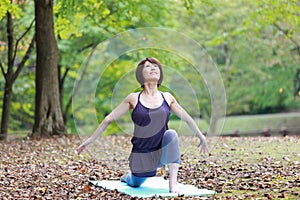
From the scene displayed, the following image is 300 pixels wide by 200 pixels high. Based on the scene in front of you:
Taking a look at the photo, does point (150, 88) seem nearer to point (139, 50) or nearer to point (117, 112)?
point (117, 112)

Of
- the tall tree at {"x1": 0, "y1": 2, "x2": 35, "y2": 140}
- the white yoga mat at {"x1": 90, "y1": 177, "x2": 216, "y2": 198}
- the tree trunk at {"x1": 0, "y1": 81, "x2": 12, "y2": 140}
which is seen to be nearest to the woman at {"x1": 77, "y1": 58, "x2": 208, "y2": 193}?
the white yoga mat at {"x1": 90, "y1": 177, "x2": 216, "y2": 198}

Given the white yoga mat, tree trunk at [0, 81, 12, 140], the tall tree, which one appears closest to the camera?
the white yoga mat

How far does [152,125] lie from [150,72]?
0.68 m

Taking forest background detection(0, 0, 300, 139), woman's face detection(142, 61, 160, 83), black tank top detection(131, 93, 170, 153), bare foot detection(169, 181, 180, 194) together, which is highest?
forest background detection(0, 0, 300, 139)

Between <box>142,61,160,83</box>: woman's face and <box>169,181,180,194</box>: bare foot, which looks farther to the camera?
<box>142,61,160,83</box>: woman's face

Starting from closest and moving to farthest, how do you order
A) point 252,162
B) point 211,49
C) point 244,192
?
point 244,192 < point 252,162 < point 211,49

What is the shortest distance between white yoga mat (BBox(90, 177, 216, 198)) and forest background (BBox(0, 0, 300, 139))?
1.37 meters

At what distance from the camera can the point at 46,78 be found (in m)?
17.1

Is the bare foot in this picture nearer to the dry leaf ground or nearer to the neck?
the dry leaf ground

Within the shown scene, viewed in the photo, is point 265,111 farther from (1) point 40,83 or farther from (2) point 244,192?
(2) point 244,192

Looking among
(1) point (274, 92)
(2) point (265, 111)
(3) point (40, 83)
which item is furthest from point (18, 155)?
(2) point (265, 111)

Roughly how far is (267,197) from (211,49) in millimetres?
25096

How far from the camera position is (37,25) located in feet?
55.6

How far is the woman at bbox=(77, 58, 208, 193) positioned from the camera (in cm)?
802
